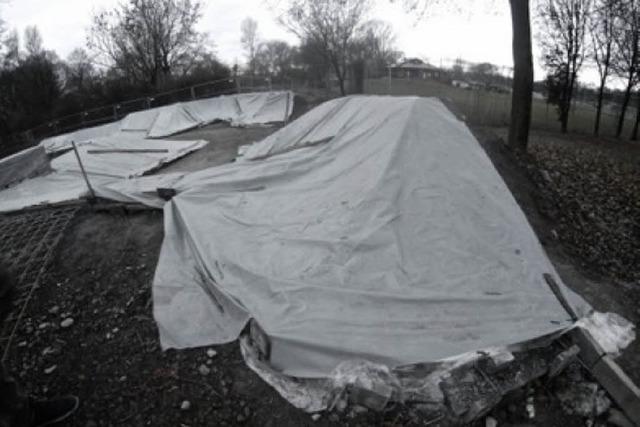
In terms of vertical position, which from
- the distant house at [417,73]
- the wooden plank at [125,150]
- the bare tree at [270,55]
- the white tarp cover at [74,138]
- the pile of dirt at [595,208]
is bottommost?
the pile of dirt at [595,208]

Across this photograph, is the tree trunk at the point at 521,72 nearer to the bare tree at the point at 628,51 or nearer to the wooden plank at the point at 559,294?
the wooden plank at the point at 559,294

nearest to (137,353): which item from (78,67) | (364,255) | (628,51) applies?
(364,255)

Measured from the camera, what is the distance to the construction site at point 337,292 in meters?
2.10

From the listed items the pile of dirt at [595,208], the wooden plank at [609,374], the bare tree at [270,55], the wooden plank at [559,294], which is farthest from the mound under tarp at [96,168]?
the bare tree at [270,55]

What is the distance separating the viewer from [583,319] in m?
2.41

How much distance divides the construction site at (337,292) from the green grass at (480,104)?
376 inches

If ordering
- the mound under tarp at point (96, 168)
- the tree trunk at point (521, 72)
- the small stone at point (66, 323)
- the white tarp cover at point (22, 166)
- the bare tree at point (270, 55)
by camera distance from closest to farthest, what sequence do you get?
the small stone at point (66, 323) → the mound under tarp at point (96, 168) → the white tarp cover at point (22, 166) → the tree trunk at point (521, 72) → the bare tree at point (270, 55)

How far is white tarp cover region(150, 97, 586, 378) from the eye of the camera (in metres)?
2.26

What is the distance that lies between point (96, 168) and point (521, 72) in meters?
8.56

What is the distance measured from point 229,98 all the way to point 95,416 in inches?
495

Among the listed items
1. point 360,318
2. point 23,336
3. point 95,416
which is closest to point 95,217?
point 23,336

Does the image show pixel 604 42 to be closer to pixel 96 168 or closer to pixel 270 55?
pixel 96 168

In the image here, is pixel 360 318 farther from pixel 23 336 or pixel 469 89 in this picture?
pixel 469 89

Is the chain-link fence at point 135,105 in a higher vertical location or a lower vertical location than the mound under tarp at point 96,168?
higher
